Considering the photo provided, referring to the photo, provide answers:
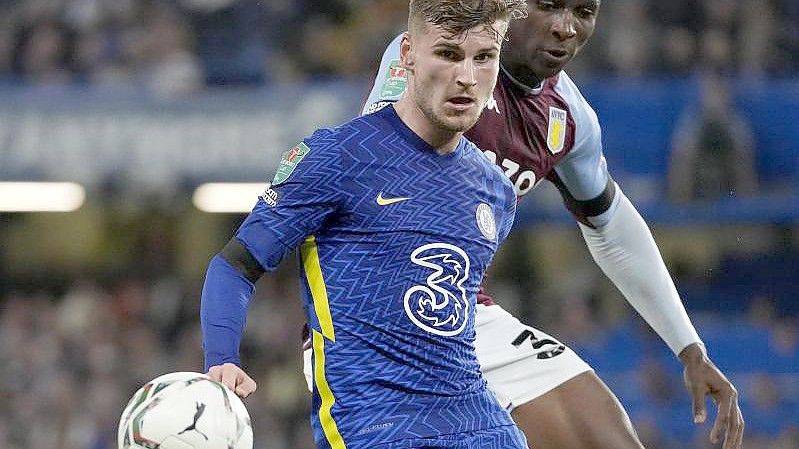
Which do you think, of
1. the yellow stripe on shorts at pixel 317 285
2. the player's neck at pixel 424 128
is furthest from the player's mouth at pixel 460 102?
the yellow stripe on shorts at pixel 317 285

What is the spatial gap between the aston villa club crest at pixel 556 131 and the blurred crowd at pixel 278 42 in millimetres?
8507

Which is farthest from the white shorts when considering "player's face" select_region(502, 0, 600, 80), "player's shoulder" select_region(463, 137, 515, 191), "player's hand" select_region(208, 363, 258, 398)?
"player's hand" select_region(208, 363, 258, 398)

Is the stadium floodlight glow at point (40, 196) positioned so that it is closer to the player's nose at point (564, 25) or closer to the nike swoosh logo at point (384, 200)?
the player's nose at point (564, 25)

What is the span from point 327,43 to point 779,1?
14.6ft

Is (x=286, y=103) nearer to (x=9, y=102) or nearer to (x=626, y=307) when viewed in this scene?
(x=9, y=102)

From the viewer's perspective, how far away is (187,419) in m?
3.80

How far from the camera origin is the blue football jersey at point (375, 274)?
400cm

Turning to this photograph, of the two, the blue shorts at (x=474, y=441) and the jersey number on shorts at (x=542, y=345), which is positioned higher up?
the blue shorts at (x=474, y=441)

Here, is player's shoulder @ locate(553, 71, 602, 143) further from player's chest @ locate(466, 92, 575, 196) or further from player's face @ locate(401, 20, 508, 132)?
player's face @ locate(401, 20, 508, 132)

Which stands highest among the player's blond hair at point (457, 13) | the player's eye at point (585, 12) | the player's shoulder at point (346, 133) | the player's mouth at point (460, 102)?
the player's blond hair at point (457, 13)

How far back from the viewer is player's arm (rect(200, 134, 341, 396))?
3953mm

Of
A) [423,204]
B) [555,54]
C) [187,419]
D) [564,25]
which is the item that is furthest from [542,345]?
[187,419]

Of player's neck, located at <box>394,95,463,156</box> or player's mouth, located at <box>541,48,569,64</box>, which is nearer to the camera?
player's neck, located at <box>394,95,463,156</box>

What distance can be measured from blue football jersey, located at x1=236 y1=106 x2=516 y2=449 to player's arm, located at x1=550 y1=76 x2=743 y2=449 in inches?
60.3
